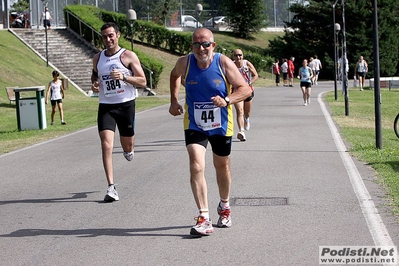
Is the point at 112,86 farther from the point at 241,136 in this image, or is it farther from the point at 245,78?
the point at 245,78

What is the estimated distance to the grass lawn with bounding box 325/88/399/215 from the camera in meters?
10.7

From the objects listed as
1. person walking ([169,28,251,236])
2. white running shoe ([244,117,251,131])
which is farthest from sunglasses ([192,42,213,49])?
white running shoe ([244,117,251,131])

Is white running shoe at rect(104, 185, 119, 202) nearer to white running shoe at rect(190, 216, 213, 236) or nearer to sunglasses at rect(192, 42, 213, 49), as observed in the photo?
white running shoe at rect(190, 216, 213, 236)

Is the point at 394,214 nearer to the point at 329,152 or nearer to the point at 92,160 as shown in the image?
the point at 329,152

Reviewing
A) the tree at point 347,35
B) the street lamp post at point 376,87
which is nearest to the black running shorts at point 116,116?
the street lamp post at point 376,87

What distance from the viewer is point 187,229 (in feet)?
25.0

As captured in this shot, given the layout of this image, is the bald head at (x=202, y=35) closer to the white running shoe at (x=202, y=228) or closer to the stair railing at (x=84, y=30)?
the white running shoe at (x=202, y=228)

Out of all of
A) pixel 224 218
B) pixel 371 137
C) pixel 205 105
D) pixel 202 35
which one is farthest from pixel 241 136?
pixel 202 35

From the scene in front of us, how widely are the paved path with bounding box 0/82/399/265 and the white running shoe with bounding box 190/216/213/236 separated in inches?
2.3

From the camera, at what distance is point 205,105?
7371 mm

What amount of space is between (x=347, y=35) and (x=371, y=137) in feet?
141

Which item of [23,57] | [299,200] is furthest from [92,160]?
[23,57]

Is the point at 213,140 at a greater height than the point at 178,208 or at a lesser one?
greater

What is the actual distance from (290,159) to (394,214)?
15.4 ft
